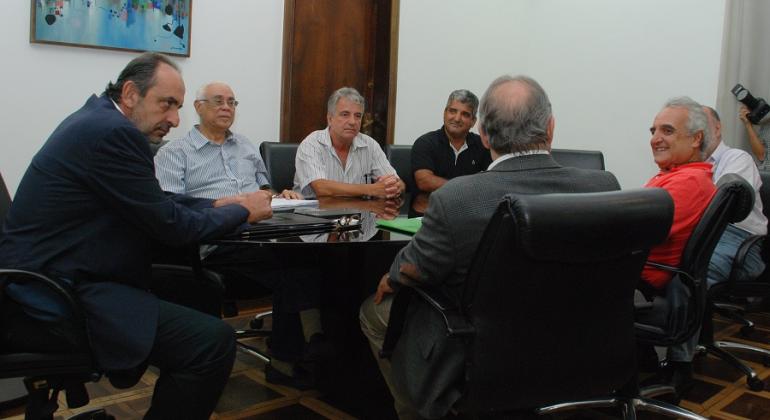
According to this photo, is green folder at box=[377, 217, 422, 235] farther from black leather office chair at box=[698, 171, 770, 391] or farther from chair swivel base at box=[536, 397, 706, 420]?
black leather office chair at box=[698, 171, 770, 391]

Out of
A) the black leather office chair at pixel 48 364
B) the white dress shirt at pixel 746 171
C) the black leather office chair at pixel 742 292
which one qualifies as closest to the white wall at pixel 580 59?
the white dress shirt at pixel 746 171

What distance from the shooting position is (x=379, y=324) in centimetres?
198

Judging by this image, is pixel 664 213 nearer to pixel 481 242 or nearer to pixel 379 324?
pixel 481 242

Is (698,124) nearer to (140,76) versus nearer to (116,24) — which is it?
(140,76)

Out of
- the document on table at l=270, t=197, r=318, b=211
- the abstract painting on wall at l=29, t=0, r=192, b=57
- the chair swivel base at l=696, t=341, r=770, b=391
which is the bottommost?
the chair swivel base at l=696, t=341, r=770, b=391

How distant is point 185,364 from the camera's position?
172 cm

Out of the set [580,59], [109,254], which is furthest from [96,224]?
[580,59]

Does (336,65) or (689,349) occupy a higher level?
(336,65)

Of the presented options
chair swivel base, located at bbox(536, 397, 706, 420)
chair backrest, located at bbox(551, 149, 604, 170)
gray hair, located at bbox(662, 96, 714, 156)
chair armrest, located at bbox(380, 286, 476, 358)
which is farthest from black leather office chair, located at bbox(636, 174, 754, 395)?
chair backrest, located at bbox(551, 149, 604, 170)

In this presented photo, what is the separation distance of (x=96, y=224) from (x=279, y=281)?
93 centimetres

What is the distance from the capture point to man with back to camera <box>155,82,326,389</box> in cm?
252

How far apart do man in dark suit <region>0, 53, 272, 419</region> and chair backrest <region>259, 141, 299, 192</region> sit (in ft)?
5.78

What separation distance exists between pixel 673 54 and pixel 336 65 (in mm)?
2450

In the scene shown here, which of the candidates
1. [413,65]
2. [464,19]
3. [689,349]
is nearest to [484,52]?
[464,19]
